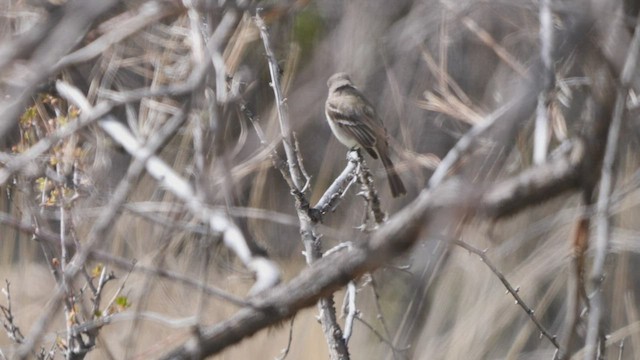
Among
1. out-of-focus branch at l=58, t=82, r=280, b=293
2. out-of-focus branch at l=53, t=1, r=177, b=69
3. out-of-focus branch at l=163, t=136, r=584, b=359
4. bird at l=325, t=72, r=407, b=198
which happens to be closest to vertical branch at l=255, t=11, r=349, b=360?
out-of-focus branch at l=58, t=82, r=280, b=293

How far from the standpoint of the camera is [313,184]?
6422mm

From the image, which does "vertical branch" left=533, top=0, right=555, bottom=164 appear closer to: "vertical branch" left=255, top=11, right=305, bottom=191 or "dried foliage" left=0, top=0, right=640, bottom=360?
"dried foliage" left=0, top=0, right=640, bottom=360

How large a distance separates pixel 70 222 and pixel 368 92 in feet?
11.7

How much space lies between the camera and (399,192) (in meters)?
4.73

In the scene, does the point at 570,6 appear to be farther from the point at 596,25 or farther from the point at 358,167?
the point at 358,167

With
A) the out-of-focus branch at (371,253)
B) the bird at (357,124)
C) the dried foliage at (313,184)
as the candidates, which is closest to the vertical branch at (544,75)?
the dried foliage at (313,184)

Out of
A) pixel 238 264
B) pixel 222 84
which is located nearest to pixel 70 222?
pixel 222 84

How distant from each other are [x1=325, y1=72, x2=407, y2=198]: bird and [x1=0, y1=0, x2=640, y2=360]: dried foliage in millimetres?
116

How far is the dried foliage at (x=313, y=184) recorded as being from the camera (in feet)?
4.96

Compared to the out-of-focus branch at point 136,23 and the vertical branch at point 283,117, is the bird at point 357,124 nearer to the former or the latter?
the vertical branch at point 283,117

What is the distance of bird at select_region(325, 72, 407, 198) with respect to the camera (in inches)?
188

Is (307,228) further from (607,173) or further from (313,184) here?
(313,184)

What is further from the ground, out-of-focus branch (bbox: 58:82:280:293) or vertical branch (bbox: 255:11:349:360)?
out-of-focus branch (bbox: 58:82:280:293)

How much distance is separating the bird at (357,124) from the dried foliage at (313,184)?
4.6 inches
